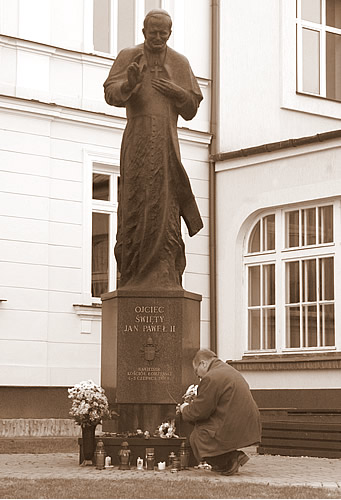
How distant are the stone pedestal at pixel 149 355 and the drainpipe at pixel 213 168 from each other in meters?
8.34

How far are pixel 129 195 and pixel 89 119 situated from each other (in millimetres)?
7192

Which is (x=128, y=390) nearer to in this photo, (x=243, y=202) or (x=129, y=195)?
(x=129, y=195)

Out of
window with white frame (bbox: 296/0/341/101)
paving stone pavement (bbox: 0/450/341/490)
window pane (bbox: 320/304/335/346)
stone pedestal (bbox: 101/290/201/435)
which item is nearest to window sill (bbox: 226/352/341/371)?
window pane (bbox: 320/304/335/346)

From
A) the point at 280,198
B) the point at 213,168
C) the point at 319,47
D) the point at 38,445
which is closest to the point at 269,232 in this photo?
the point at 280,198

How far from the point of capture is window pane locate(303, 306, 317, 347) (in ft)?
66.6

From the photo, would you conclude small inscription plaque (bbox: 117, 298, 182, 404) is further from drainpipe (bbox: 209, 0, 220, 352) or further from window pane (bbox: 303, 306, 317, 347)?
drainpipe (bbox: 209, 0, 220, 352)

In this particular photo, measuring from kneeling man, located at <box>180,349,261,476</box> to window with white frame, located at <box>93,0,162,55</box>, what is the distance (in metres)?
10.3

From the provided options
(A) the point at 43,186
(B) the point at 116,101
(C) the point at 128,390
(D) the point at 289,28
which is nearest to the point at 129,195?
(B) the point at 116,101

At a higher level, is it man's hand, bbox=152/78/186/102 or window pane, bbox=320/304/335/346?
man's hand, bbox=152/78/186/102

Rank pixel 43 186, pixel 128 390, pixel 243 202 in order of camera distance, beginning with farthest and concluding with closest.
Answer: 1. pixel 243 202
2. pixel 43 186
3. pixel 128 390

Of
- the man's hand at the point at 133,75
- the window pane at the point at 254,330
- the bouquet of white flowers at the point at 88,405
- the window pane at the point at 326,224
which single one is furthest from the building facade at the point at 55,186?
the man's hand at the point at 133,75

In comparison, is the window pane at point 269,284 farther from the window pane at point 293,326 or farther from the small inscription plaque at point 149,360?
the small inscription plaque at point 149,360

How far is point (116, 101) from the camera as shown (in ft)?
46.2

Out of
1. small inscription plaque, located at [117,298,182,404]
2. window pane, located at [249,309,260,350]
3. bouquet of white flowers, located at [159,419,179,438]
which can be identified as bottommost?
bouquet of white flowers, located at [159,419,179,438]
